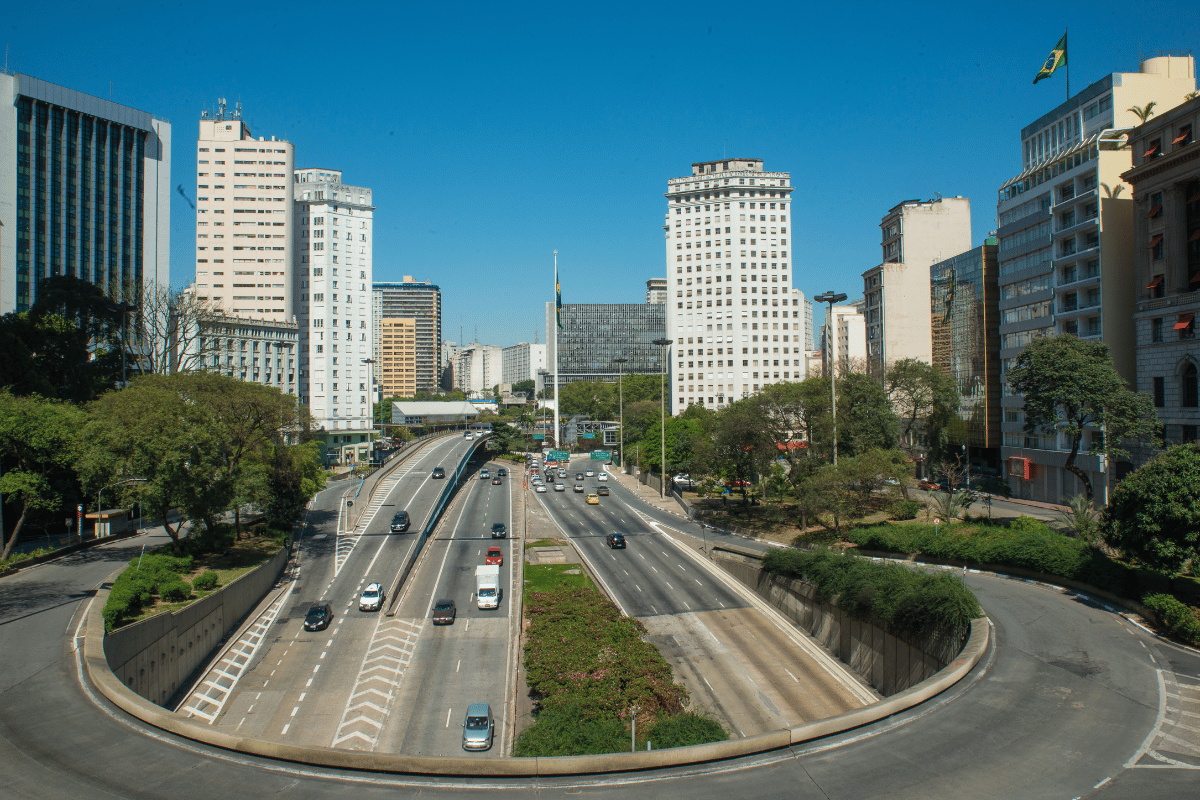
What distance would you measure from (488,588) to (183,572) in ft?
58.0

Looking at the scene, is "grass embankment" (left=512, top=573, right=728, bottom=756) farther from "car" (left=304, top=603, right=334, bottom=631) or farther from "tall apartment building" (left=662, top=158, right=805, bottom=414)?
"tall apartment building" (left=662, top=158, right=805, bottom=414)

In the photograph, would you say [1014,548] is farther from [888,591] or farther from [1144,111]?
[1144,111]

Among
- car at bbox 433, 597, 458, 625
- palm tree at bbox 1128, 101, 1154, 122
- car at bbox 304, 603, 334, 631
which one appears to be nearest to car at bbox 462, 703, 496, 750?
car at bbox 433, 597, 458, 625

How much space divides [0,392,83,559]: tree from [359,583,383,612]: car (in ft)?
58.6

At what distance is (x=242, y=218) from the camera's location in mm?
126875

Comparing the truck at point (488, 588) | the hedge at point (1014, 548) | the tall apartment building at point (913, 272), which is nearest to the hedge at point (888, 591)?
the hedge at point (1014, 548)

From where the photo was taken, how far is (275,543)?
54625mm

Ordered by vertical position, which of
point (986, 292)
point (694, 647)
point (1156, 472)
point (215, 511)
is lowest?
point (694, 647)

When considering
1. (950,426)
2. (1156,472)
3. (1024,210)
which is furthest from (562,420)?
(1156,472)

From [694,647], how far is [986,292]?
187ft

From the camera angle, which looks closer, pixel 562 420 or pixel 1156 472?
pixel 1156 472

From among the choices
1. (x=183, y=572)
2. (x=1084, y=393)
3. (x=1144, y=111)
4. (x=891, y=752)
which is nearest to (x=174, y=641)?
(x=183, y=572)

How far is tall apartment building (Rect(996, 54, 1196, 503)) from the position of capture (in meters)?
56.7

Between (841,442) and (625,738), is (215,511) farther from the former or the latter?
(841,442)
